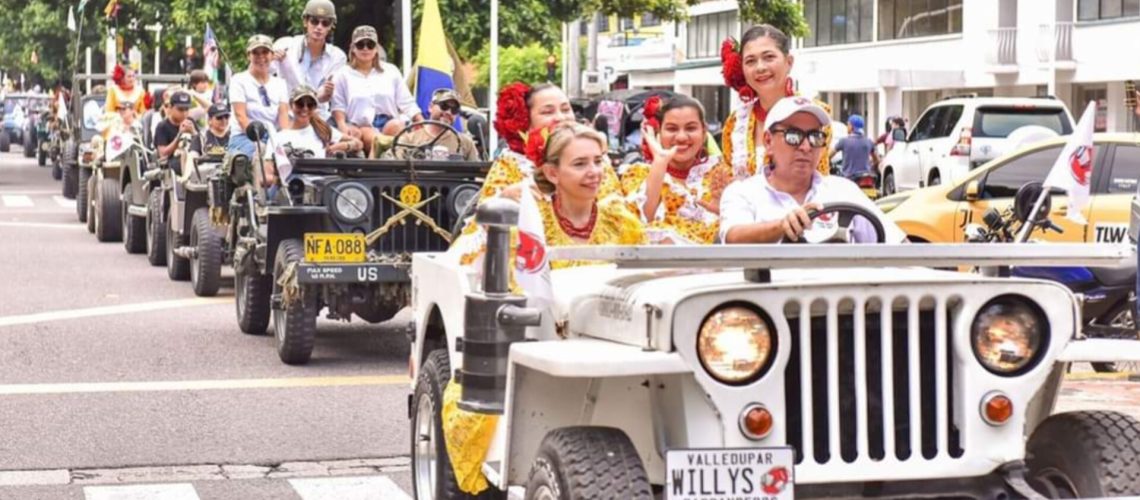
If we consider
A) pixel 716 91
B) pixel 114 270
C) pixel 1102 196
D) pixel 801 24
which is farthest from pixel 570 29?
pixel 1102 196

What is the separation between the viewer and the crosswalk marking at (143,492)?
350 inches

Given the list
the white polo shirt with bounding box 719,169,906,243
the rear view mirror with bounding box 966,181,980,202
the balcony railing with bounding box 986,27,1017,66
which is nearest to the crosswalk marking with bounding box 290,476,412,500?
the white polo shirt with bounding box 719,169,906,243

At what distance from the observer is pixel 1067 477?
5688 mm

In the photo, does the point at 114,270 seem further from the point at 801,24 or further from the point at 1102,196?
the point at 801,24

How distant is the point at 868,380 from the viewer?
5453mm

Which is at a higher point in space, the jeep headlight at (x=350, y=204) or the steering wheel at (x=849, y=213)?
the steering wheel at (x=849, y=213)

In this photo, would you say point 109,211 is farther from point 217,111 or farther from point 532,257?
point 532,257

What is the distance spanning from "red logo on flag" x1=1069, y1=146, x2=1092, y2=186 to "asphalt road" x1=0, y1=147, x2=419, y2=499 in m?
3.00

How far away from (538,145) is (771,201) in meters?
0.89

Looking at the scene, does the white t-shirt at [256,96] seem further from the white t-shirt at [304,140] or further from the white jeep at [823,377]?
the white jeep at [823,377]

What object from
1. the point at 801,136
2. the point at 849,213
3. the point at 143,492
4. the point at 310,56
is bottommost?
the point at 143,492

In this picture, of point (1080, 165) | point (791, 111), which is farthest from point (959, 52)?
point (791, 111)

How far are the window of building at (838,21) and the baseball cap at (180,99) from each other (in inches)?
1782

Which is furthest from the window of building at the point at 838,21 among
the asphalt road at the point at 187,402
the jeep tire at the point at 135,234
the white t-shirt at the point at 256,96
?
the white t-shirt at the point at 256,96
